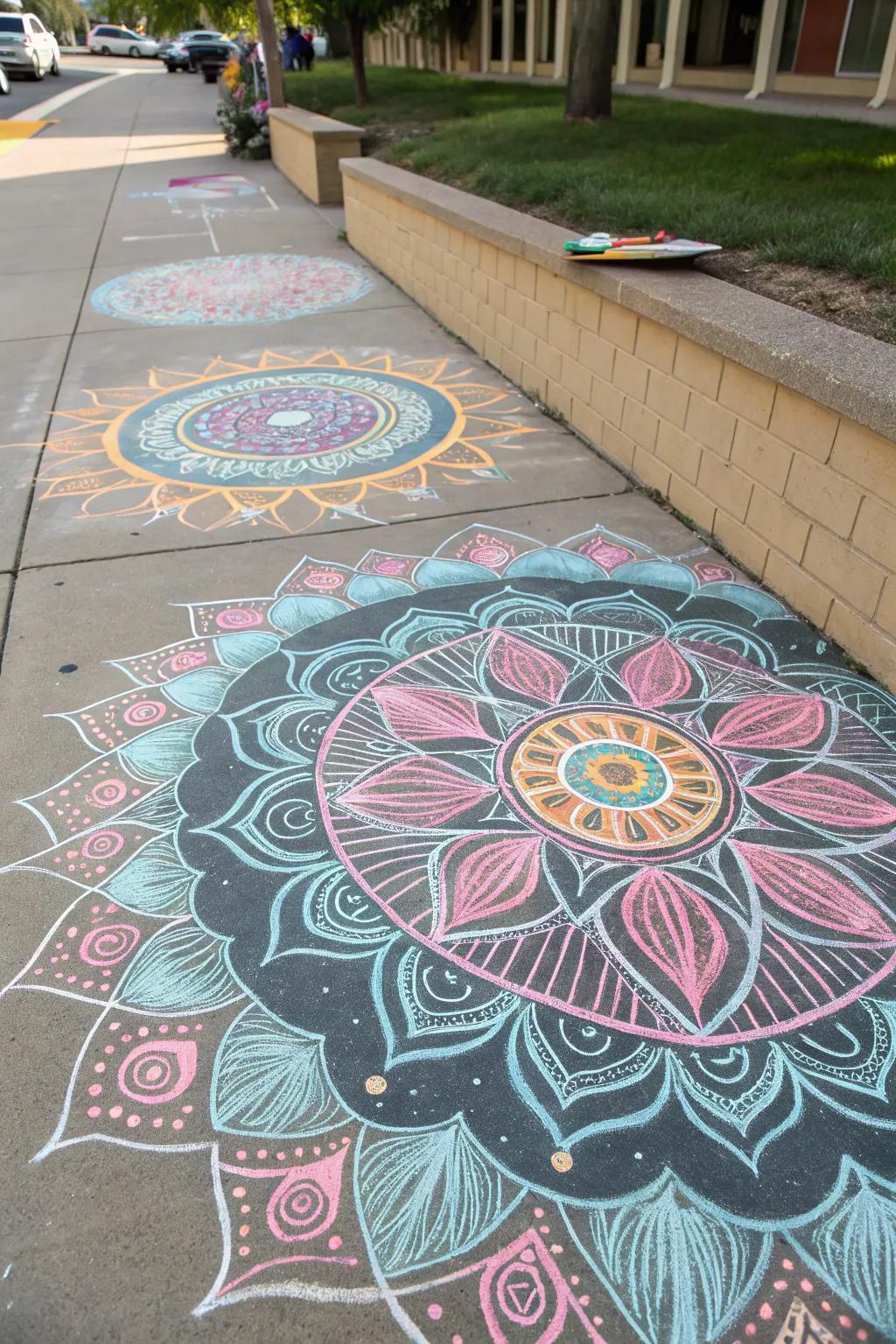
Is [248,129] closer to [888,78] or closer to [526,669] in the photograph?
[888,78]

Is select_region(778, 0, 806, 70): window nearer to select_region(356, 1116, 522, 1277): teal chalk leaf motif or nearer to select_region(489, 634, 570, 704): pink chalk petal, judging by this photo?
select_region(489, 634, 570, 704): pink chalk petal

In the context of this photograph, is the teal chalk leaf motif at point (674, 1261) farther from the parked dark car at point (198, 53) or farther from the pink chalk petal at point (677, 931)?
the parked dark car at point (198, 53)

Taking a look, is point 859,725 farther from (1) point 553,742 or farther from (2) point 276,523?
(2) point 276,523

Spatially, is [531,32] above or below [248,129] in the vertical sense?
above

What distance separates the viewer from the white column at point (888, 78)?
472 inches

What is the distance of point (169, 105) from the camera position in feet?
84.5

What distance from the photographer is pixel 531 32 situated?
2100cm

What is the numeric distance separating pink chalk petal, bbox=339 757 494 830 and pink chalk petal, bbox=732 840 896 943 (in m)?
0.77

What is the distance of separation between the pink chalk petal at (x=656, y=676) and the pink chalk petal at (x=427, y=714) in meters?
0.55

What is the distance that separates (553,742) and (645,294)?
7.75ft

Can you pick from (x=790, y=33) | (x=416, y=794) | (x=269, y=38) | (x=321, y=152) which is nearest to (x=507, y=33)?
(x=790, y=33)

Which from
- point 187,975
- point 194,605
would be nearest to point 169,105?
point 194,605

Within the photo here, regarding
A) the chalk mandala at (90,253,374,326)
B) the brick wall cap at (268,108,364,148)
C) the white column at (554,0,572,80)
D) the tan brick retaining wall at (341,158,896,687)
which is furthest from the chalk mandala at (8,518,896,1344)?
the white column at (554,0,572,80)

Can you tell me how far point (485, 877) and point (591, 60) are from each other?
34.4 feet
